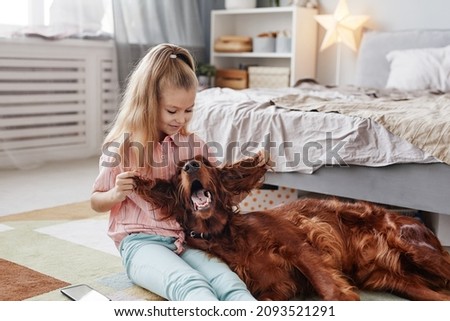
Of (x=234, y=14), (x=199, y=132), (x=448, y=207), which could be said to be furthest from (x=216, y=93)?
(x=234, y=14)

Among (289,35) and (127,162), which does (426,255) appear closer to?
(127,162)

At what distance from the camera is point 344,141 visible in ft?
7.06

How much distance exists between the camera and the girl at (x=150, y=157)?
151 centimetres

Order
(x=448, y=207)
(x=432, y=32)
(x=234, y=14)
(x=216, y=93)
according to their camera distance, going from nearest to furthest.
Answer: (x=448, y=207) → (x=216, y=93) → (x=432, y=32) → (x=234, y=14)

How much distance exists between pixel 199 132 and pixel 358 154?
25.9 inches

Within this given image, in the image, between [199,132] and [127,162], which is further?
[199,132]

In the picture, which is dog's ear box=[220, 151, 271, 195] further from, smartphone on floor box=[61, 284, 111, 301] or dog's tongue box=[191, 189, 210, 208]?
smartphone on floor box=[61, 284, 111, 301]

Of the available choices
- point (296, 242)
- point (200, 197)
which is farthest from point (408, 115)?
point (200, 197)

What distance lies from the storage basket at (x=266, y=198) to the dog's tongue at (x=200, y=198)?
1.02m

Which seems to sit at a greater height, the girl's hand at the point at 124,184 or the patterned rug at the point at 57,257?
the girl's hand at the point at 124,184

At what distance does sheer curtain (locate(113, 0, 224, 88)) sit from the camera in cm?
406

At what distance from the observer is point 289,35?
439cm

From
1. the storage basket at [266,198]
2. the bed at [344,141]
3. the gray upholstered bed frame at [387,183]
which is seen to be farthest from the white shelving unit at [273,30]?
the gray upholstered bed frame at [387,183]

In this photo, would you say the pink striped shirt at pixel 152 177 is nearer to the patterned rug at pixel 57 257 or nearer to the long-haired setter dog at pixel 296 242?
the long-haired setter dog at pixel 296 242
